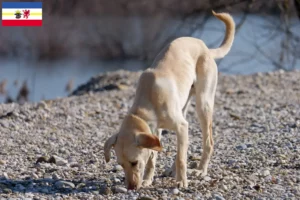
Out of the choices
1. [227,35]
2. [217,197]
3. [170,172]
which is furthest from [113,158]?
[217,197]

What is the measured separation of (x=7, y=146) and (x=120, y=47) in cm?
1417

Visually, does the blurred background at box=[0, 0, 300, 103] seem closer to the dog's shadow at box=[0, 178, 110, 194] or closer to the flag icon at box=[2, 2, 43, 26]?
the flag icon at box=[2, 2, 43, 26]

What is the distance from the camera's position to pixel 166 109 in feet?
21.2

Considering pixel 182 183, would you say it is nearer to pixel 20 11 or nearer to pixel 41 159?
pixel 41 159

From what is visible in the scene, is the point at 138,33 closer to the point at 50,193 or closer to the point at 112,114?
the point at 112,114

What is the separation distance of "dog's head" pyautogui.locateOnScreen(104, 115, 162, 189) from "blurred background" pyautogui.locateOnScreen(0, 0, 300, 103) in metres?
10.4

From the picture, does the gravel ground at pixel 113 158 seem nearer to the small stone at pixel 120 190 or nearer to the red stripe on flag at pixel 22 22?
the small stone at pixel 120 190

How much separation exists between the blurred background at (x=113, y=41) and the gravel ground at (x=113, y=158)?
4.69 m

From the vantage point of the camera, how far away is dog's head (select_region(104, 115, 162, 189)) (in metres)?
6.09

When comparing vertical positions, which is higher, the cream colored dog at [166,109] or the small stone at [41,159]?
the cream colored dog at [166,109]

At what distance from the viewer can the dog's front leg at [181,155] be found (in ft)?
21.2

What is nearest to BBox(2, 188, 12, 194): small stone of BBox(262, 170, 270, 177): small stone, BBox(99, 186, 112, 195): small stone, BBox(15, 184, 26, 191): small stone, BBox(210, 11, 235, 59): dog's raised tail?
BBox(15, 184, 26, 191): small stone

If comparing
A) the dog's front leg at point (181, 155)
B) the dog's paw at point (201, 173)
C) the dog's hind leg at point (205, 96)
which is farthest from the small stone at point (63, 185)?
the dog's hind leg at point (205, 96)

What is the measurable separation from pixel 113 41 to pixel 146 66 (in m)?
2.63
